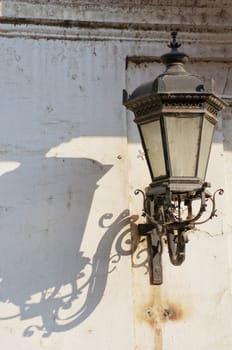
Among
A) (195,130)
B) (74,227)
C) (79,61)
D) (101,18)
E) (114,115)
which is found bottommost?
(74,227)

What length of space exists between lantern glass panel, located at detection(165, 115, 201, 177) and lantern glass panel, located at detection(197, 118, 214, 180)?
24mm

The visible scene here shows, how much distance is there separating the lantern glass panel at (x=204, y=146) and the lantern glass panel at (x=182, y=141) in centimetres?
2

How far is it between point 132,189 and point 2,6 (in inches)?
33.9

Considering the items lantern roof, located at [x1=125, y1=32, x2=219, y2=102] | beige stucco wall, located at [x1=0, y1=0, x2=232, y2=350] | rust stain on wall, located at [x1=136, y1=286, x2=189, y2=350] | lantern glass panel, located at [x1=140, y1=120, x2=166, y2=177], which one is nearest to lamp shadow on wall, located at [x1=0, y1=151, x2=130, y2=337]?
beige stucco wall, located at [x1=0, y1=0, x2=232, y2=350]

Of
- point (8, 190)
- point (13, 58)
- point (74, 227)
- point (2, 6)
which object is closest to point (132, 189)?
point (74, 227)

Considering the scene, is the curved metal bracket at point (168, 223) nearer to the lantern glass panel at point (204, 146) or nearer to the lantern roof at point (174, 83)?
the lantern glass panel at point (204, 146)

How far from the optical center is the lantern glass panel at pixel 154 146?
2.04 m

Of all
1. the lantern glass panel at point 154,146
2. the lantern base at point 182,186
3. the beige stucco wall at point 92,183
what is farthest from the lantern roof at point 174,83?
the beige stucco wall at point 92,183

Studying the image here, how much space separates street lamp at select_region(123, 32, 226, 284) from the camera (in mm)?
1987

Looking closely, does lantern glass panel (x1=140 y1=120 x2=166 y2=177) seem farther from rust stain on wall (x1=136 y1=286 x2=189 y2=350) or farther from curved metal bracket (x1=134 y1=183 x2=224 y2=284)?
rust stain on wall (x1=136 y1=286 x2=189 y2=350)

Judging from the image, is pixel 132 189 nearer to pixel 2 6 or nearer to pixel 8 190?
pixel 8 190

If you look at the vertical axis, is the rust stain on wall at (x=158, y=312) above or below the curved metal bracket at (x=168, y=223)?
below

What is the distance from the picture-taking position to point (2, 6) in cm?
249

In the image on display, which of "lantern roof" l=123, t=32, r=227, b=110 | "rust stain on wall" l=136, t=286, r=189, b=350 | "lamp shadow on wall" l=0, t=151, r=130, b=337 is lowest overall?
"rust stain on wall" l=136, t=286, r=189, b=350
